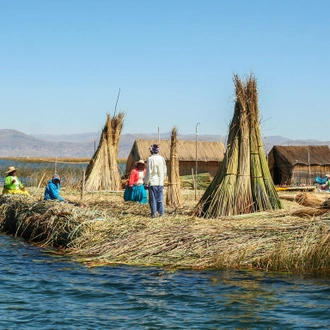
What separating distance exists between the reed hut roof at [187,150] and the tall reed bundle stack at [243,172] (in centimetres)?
1365

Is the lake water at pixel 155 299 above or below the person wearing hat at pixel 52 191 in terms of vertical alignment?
below

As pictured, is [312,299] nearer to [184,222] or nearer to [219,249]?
[219,249]

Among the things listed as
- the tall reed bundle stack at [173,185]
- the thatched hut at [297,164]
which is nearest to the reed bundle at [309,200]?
the tall reed bundle stack at [173,185]

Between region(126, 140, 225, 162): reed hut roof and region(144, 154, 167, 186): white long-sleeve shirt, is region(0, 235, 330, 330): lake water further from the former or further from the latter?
region(126, 140, 225, 162): reed hut roof

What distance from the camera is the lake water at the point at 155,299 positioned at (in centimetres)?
658

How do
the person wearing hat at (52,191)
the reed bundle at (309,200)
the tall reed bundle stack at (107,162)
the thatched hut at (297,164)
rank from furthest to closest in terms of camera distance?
the thatched hut at (297,164), the tall reed bundle stack at (107,162), the reed bundle at (309,200), the person wearing hat at (52,191)

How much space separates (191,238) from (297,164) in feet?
56.3

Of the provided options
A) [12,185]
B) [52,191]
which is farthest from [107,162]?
[52,191]

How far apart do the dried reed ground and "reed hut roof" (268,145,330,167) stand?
47.6 feet

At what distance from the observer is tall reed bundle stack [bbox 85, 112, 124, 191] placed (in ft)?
64.8

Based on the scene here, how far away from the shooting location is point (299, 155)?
26.3 m

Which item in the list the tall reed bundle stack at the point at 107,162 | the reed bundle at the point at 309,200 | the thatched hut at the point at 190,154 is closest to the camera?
the reed bundle at the point at 309,200

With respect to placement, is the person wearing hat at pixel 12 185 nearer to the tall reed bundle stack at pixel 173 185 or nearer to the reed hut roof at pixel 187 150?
the tall reed bundle stack at pixel 173 185

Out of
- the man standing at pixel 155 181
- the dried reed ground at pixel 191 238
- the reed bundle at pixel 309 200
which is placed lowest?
the dried reed ground at pixel 191 238
